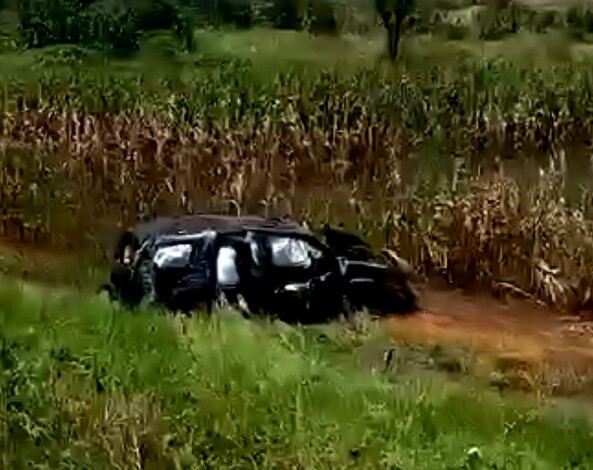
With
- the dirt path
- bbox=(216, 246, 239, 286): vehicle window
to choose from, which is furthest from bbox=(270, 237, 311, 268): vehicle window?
the dirt path

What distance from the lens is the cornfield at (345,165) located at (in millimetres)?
18219

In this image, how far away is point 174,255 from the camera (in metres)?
13.9

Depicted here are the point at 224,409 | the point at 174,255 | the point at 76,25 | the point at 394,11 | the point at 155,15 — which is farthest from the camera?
the point at 155,15

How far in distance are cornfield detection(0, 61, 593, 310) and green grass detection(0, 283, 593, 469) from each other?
6759 millimetres

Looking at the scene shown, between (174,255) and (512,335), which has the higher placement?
(174,255)

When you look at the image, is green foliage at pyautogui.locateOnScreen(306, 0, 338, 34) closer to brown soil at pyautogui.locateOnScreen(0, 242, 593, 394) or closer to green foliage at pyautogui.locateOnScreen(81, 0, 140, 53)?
green foliage at pyautogui.locateOnScreen(81, 0, 140, 53)

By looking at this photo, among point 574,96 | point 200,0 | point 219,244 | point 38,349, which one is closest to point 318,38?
point 200,0

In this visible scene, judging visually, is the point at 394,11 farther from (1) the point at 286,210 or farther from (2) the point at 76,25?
(1) the point at 286,210

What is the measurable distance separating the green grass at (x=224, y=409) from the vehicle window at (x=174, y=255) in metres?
2.05

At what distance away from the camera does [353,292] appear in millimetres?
15211

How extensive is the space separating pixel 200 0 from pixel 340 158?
2187 centimetres

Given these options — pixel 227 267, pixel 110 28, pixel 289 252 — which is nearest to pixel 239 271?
pixel 227 267

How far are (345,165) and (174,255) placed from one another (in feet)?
26.8

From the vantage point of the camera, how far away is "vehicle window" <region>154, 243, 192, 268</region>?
13820mm
